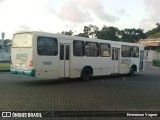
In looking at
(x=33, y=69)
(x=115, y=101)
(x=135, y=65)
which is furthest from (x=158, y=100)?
(x=135, y=65)

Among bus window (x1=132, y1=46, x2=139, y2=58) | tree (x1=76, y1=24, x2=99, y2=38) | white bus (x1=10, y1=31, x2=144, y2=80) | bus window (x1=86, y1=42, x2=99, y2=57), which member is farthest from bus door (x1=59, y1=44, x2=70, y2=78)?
tree (x1=76, y1=24, x2=99, y2=38)

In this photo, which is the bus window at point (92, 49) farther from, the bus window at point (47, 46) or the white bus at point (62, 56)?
the bus window at point (47, 46)

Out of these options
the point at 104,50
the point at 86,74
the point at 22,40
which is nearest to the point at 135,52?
the point at 104,50

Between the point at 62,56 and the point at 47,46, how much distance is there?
1407mm

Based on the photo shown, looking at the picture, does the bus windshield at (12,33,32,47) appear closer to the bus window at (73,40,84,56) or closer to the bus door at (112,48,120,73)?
the bus window at (73,40,84,56)

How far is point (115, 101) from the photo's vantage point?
13.0m

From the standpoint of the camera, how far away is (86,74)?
72.9 feet

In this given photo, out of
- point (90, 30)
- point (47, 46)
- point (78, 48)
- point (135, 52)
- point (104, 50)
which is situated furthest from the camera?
point (90, 30)

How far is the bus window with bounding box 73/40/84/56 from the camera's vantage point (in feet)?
68.7

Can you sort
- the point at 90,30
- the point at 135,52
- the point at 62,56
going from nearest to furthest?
the point at 62,56
the point at 135,52
the point at 90,30

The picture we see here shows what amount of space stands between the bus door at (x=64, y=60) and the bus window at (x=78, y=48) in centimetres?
65

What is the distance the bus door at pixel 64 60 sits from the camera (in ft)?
65.1

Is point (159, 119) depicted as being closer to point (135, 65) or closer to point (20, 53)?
point (20, 53)

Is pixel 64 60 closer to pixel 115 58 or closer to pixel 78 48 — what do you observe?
pixel 78 48
